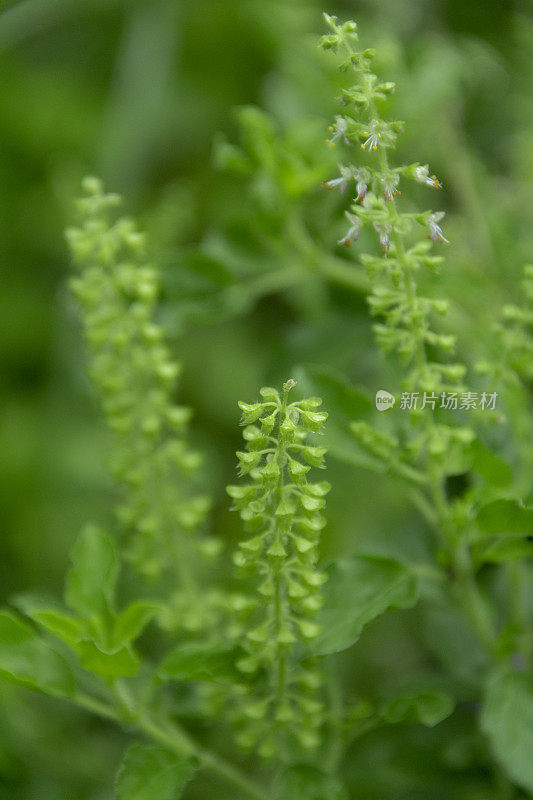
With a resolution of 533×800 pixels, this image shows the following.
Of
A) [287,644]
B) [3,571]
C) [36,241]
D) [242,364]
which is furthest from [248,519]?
[36,241]

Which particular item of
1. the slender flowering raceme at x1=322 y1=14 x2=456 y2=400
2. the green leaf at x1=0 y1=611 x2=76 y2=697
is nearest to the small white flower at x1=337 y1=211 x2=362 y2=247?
the slender flowering raceme at x1=322 y1=14 x2=456 y2=400

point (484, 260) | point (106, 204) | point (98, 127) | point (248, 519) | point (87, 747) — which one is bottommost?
point (87, 747)

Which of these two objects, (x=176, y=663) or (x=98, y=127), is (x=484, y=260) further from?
(x=98, y=127)

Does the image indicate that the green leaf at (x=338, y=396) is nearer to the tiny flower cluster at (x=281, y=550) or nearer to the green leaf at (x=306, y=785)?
the tiny flower cluster at (x=281, y=550)

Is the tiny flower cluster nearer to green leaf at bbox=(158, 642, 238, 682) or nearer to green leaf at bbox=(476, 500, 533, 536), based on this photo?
green leaf at bbox=(158, 642, 238, 682)

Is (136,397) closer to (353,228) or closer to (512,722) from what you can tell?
(353,228)

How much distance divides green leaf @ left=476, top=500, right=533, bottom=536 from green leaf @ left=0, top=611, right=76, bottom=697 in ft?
1.10

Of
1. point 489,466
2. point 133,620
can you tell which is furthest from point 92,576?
point 489,466

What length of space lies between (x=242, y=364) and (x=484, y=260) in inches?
29.4

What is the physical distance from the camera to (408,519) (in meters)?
0.94

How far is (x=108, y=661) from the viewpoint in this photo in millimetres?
623

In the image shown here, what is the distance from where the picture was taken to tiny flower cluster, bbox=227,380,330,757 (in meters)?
0.54

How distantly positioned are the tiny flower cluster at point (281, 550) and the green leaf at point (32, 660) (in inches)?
5.6

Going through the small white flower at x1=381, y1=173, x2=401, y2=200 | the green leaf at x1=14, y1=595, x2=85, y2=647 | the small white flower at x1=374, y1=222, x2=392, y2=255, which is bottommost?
the green leaf at x1=14, y1=595, x2=85, y2=647
